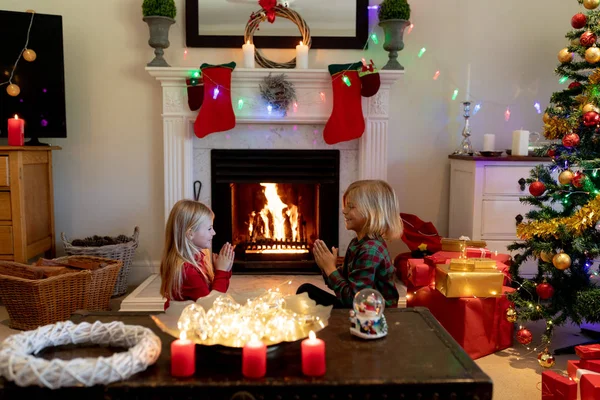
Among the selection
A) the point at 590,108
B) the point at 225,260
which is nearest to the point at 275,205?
the point at 225,260

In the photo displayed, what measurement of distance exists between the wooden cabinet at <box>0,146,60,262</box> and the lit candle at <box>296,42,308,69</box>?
1.64 m

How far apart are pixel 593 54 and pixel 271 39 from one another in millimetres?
1989

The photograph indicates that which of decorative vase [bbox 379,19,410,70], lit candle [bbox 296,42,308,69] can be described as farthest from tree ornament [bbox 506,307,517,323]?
lit candle [bbox 296,42,308,69]

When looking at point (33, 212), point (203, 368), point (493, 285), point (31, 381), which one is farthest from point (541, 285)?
point (33, 212)

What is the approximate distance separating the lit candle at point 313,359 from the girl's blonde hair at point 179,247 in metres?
0.84

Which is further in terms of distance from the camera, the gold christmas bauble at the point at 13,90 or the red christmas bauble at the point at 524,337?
the gold christmas bauble at the point at 13,90

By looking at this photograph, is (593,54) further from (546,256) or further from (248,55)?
(248,55)

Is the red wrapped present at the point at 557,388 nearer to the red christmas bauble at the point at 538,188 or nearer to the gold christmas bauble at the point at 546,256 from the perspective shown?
the gold christmas bauble at the point at 546,256

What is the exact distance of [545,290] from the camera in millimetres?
2588

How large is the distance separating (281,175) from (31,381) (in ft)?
8.57

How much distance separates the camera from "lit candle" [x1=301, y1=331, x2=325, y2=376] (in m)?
1.37

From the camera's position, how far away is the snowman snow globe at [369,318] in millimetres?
1628

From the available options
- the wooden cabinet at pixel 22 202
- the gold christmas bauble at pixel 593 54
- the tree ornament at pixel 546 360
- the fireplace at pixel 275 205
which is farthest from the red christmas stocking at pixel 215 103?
the tree ornament at pixel 546 360

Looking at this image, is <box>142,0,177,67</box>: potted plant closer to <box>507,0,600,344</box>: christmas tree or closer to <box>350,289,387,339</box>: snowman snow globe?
<box>507,0,600,344</box>: christmas tree
